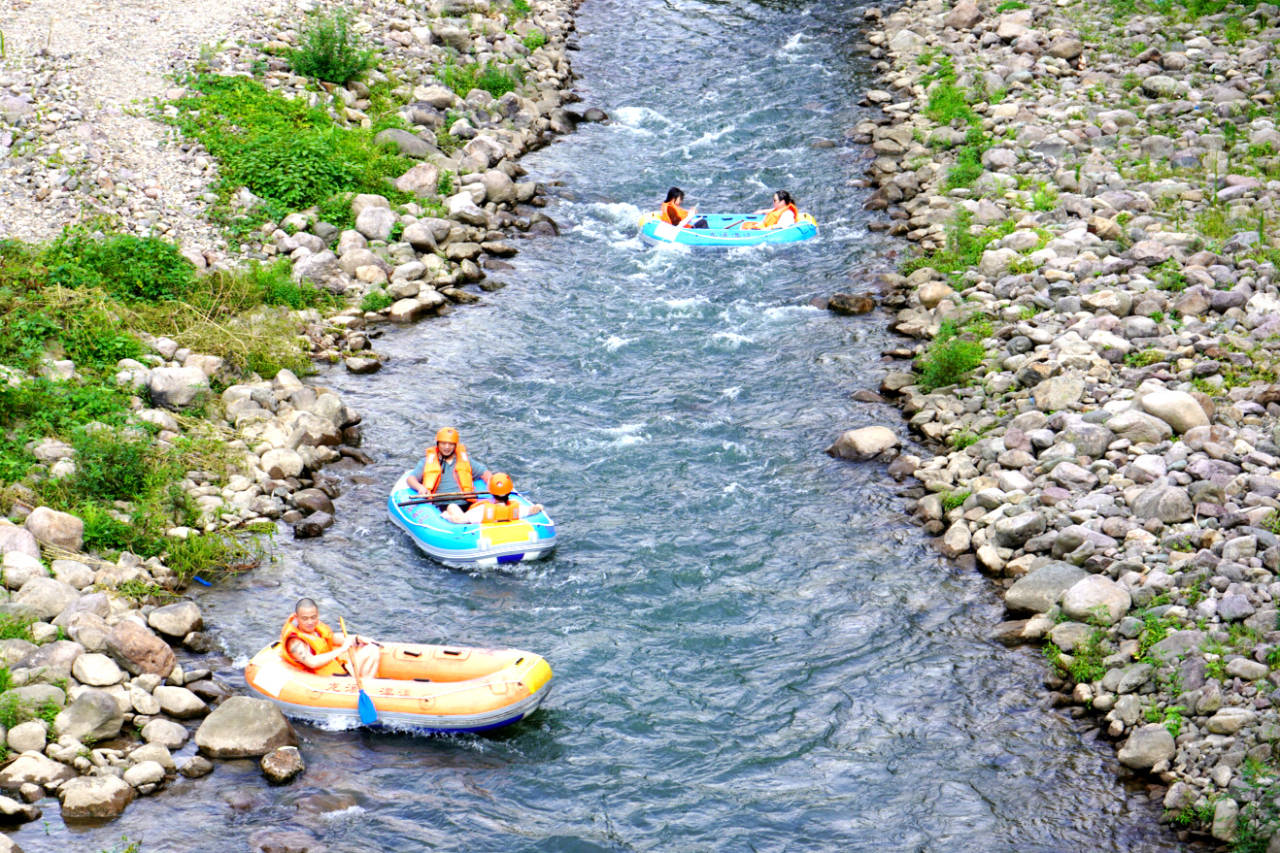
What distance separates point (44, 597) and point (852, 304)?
10.9 meters

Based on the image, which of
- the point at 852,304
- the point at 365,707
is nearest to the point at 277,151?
the point at 852,304

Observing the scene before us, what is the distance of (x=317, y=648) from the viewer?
35.4ft

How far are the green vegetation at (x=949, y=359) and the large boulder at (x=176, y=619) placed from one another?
8852 mm

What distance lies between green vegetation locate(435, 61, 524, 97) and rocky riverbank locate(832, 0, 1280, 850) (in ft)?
21.7

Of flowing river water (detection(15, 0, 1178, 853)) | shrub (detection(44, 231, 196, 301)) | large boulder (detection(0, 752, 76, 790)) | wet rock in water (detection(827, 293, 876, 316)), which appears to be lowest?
flowing river water (detection(15, 0, 1178, 853))

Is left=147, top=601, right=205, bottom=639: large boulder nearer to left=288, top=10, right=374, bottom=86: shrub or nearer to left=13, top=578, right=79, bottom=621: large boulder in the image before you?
left=13, top=578, right=79, bottom=621: large boulder

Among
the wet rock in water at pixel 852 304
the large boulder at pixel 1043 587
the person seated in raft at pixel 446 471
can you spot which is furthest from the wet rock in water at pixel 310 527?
the wet rock in water at pixel 852 304

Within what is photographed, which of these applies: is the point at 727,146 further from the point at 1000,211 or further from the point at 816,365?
the point at 816,365

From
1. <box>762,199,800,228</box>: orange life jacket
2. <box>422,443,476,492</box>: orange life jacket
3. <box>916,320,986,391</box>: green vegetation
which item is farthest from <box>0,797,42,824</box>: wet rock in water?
<box>762,199,800,228</box>: orange life jacket

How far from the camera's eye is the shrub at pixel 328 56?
20500 mm

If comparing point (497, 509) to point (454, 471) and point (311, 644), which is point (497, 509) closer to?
point (454, 471)

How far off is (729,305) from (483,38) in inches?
367

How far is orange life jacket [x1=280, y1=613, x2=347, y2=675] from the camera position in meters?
10.7

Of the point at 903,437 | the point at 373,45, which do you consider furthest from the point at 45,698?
the point at 373,45
